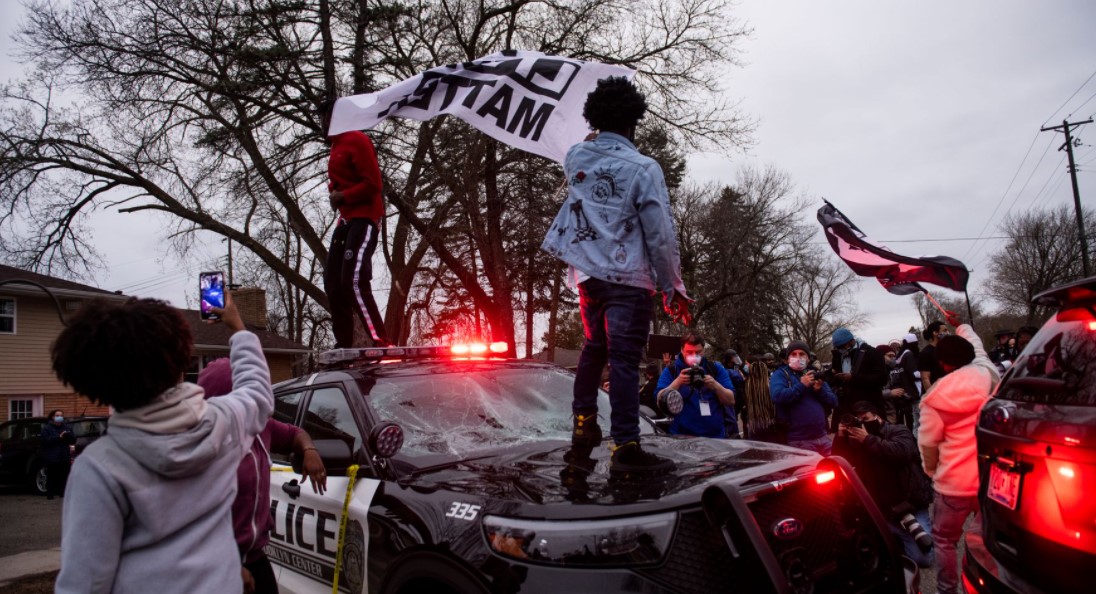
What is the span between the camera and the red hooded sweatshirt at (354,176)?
215 inches

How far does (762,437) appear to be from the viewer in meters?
7.62

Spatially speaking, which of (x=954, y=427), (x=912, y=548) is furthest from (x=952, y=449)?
(x=912, y=548)

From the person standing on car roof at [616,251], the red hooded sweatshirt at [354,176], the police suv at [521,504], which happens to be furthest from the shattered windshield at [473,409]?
the red hooded sweatshirt at [354,176]

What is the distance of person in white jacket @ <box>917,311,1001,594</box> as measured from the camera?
4.34 meters

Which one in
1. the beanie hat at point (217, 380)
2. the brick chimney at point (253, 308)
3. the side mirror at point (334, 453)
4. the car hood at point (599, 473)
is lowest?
the car hood at point (599, 473)

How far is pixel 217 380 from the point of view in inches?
110

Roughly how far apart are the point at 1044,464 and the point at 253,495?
2821 mm

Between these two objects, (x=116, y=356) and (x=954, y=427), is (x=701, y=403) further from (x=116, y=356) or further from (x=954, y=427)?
(x=116, y=356)

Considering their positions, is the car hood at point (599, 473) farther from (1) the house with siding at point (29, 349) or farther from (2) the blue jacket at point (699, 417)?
(1) the house with siding at point (29, 349)

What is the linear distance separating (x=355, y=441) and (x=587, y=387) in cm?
118

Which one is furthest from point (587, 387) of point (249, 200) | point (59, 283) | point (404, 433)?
point (59, 283)

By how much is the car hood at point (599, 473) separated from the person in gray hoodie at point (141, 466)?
1059 mm

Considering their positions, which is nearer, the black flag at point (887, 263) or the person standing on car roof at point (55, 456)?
the black flag at point (887, 263)

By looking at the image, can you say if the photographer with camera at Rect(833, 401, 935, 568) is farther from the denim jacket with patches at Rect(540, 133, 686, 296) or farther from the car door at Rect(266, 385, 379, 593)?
the car door at Rect(266, 385, 379, 593)
